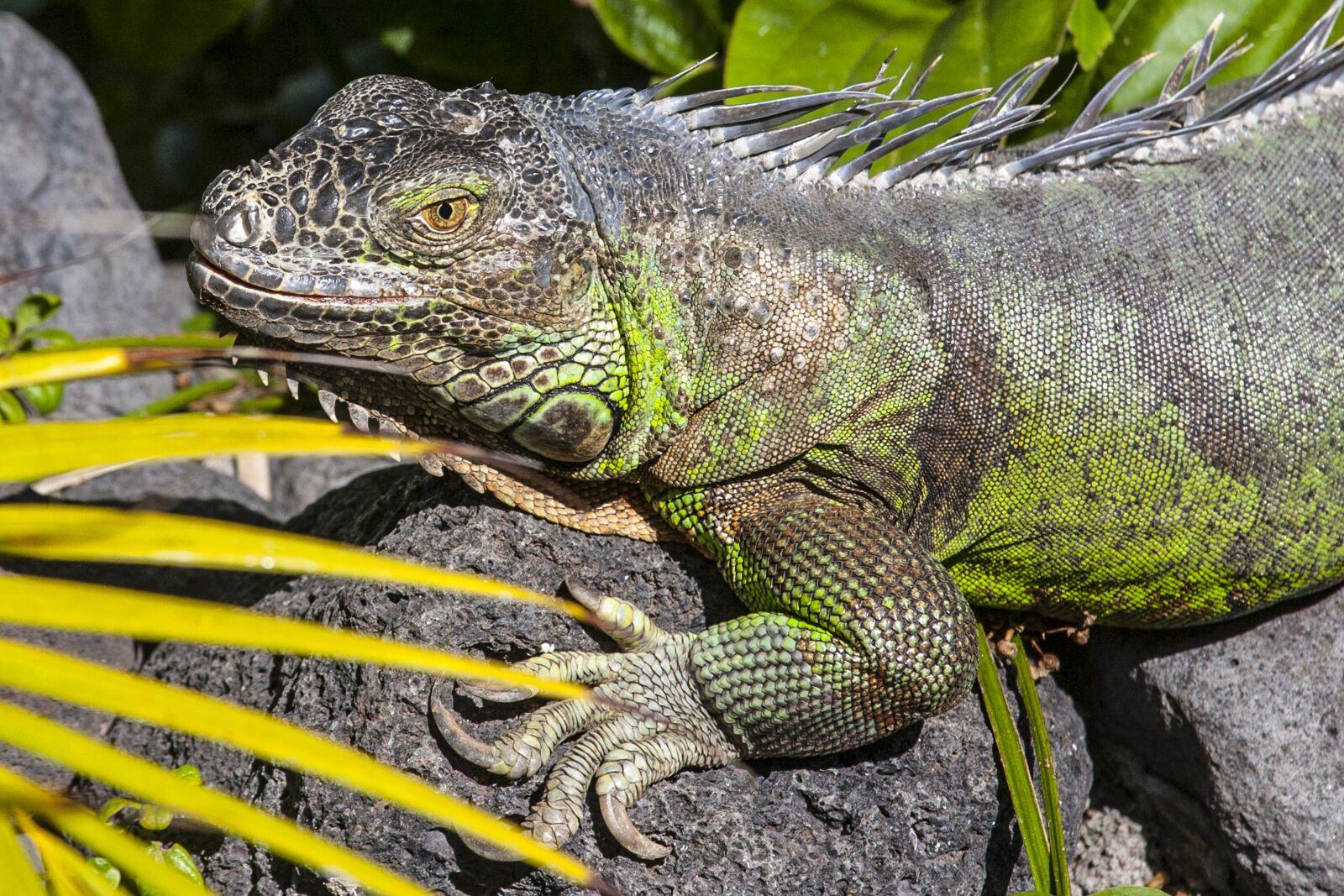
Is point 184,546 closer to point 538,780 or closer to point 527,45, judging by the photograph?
point 538,780

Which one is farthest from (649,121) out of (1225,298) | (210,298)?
(1225,298)

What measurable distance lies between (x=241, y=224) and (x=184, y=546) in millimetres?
1154

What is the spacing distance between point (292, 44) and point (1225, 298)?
19.8 ft

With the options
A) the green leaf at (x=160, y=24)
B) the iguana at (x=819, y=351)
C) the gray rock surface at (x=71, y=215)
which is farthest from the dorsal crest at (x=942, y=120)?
the green leaf at (x=160, y=24)

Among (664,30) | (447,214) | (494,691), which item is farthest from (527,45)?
(494,691)

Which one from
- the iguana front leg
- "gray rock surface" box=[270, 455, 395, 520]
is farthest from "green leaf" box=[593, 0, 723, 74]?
→ the iguana front leg

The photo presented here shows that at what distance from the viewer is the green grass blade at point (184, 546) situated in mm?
1826

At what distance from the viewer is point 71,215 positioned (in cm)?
518

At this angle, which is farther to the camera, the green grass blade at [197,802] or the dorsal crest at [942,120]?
the dorsal crest at [942,120]

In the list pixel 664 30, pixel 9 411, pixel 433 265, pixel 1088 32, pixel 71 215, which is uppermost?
pixel 1088 32

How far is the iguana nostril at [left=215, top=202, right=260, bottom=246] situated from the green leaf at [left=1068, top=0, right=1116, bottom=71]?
324 cm

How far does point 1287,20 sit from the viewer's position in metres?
4.71

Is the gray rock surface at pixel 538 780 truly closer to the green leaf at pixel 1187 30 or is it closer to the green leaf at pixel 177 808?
the green leaf at pixel 177 808

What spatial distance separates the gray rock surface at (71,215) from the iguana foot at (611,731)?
2983mm
